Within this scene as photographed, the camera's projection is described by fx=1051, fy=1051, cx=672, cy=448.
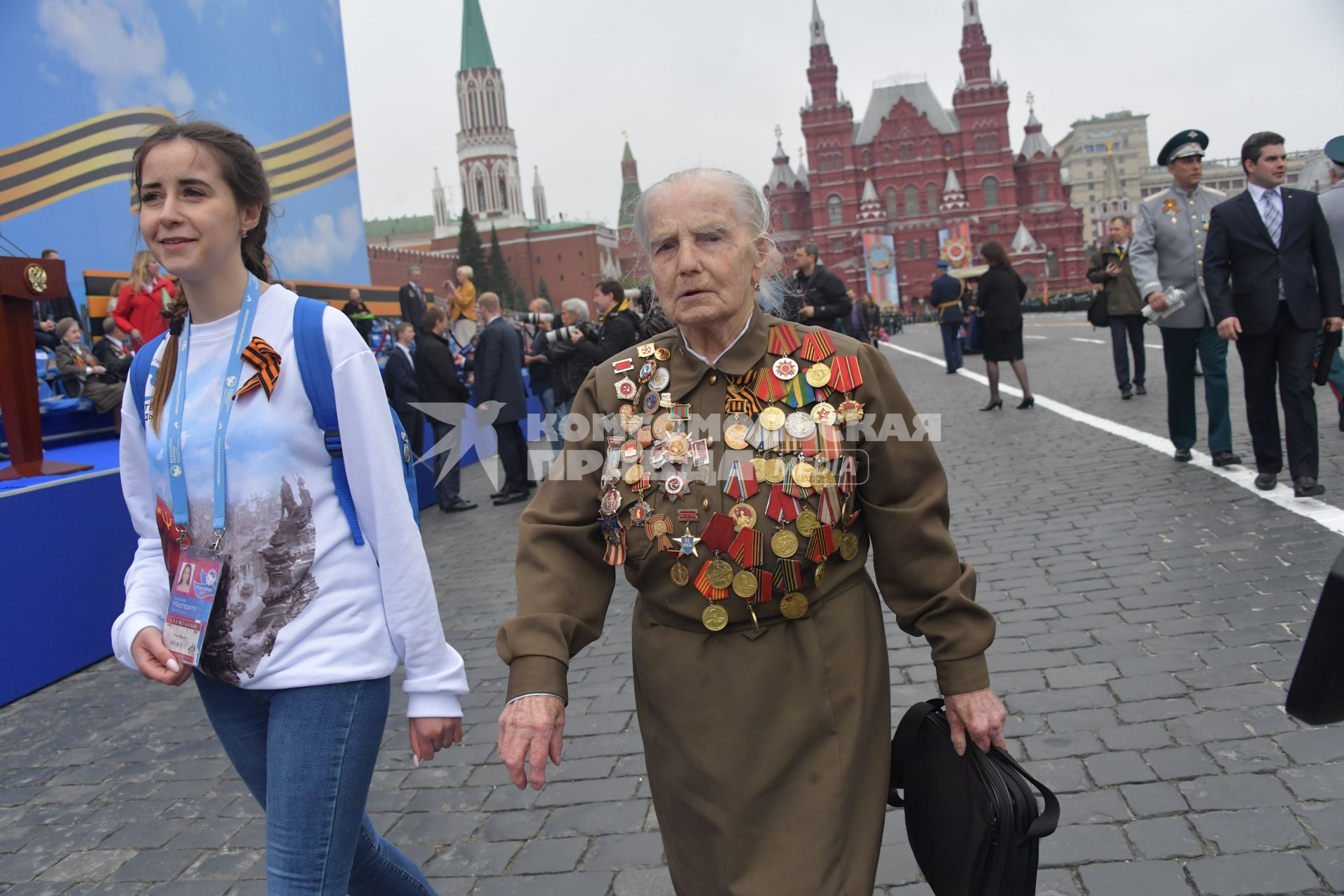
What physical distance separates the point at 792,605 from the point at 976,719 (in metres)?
0.41

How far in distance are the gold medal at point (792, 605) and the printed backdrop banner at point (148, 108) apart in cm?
780

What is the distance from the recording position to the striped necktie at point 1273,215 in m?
6.55

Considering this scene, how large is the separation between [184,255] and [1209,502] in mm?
6313

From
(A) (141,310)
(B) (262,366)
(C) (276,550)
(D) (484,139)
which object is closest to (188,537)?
(C) (276,550)

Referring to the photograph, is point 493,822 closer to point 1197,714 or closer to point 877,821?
point 877,821

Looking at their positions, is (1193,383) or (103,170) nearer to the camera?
(1193,383)

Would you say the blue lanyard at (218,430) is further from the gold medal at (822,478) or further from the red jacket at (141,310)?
the red jacket at (141,310)

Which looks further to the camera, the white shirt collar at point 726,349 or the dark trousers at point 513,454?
the dark trousers at point 513,454

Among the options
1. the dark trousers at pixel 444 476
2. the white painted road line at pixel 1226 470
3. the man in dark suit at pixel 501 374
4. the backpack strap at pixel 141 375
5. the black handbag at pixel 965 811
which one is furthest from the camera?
the dark trousers at pixel 444 476

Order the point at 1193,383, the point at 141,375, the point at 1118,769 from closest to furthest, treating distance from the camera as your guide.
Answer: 1. the point at 141,375
2. the point at 1118,769
3. the point at 1193,383

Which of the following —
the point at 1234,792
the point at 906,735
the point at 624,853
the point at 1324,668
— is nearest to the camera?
the point at 1324,668

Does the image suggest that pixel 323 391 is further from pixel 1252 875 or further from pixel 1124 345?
pixel 1124 345

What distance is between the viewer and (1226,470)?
747cm

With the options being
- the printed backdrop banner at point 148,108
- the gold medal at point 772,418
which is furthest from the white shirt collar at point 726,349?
the printed backdrop banner at point 148,108
